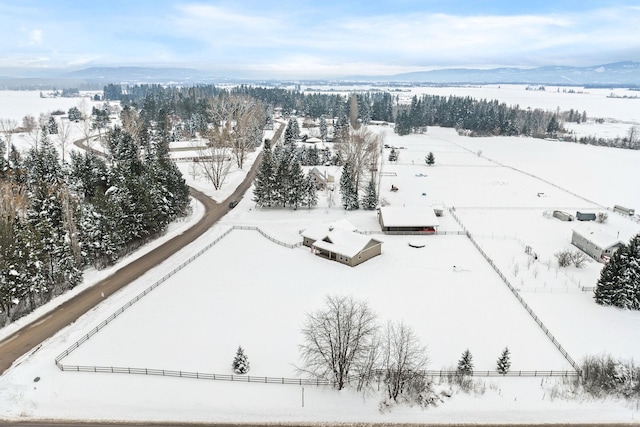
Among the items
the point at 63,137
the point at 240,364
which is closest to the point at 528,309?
the point at 240,364

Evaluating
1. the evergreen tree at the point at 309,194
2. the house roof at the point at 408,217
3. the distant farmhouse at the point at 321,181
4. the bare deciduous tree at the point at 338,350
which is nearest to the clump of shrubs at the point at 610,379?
the bare deciduous tree at the point at 338,350

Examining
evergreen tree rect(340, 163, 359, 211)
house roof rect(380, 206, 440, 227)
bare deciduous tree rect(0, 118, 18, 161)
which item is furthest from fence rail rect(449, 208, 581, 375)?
bare deciduous tree rect(0, 118, 18, 161)

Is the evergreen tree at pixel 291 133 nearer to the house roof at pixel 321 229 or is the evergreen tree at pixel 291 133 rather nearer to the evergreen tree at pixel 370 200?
the evergreen tree at pixel 370 200

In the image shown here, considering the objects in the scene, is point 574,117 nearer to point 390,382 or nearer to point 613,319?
point 613,319

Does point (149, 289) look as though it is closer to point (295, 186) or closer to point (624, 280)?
point (295, 186)

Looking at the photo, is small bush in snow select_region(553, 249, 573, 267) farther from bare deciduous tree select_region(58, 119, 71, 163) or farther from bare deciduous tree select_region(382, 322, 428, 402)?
bare deciduous tree select_region(58, 119, 71, 163)
